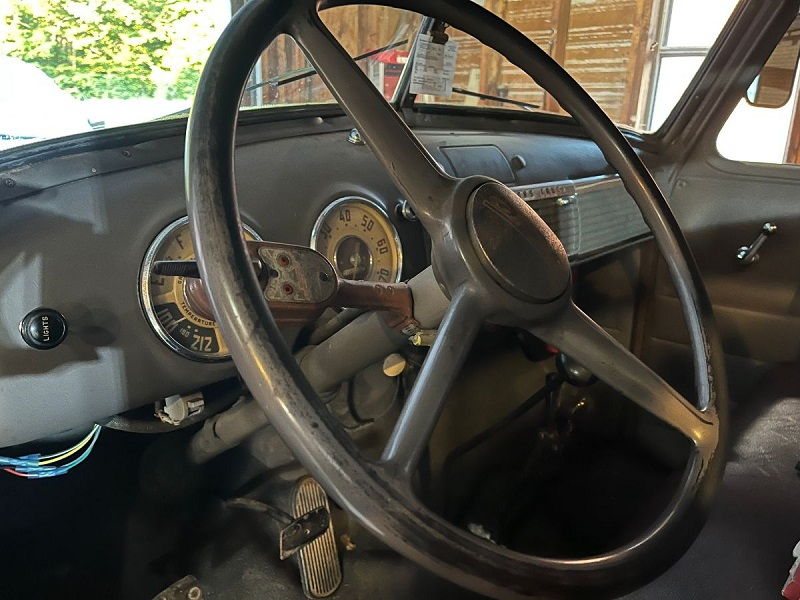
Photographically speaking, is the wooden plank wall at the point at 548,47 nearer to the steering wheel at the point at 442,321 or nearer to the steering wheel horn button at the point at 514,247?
the steering wheel at the point at 442,321

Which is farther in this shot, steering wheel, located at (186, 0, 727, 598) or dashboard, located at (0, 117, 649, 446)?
dashboard, located at (0, 117, 649, 446)

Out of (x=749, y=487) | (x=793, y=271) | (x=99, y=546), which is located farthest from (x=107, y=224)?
(x=793, y=271)

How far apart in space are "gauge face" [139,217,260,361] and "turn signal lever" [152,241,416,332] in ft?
0.60

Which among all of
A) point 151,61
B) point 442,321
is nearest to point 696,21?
point 151,61

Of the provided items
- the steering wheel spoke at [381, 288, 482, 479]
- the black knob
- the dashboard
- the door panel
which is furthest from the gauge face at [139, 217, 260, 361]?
the door panel

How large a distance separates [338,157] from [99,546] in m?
0.79

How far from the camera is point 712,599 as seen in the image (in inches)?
33.9

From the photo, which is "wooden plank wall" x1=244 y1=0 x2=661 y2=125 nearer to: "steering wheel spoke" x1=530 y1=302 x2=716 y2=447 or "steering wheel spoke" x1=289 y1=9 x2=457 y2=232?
"steering wheel spoke" x1=289 y1=9 x2=457 y2=232

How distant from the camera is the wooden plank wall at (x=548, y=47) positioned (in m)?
1.16

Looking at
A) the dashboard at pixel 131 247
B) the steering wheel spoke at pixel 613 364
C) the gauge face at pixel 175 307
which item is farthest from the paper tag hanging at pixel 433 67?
the steering wheel spoke at pixel 613 364

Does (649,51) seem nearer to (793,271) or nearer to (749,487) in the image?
(793,271)

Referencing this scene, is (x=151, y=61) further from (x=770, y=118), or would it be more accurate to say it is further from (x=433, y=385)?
(x=770, y=118)

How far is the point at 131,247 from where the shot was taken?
85cm

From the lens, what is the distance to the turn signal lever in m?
0.62
